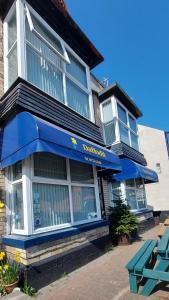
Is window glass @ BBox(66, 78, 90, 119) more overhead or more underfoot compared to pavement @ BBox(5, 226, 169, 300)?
more overhead

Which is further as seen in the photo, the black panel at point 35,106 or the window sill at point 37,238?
the black panel at point 35,106

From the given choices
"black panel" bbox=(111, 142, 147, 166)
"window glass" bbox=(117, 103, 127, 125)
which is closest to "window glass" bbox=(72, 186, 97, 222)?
"black panel" bbox=(111, 142, 147, 166)

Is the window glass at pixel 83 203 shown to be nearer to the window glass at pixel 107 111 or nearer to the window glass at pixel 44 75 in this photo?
the window glass at pixel 44 75

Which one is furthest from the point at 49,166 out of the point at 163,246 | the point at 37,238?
the point at 163,246

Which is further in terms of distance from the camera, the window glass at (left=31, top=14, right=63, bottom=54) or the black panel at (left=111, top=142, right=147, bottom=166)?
the black panel at (left=111, top=142, right=147, bottom=166)

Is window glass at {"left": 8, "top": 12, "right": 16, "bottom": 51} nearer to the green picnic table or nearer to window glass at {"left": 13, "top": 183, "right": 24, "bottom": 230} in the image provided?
window glass at {"left": 13, "top": 183, "right": 24, "bottom": 230}

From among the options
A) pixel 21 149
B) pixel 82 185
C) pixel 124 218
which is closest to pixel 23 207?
pixel 21 149

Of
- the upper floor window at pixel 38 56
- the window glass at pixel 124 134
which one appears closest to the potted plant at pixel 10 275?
the upper floor window at pixel 38 56

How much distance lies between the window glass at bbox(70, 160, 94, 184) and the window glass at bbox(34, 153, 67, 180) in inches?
16.7

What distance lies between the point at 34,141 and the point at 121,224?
5.67 m

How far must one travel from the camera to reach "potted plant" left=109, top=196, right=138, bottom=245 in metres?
8.55

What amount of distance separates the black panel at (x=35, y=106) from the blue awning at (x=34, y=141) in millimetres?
266

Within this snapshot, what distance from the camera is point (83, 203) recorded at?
7.19 m

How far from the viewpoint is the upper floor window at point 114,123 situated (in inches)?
460
